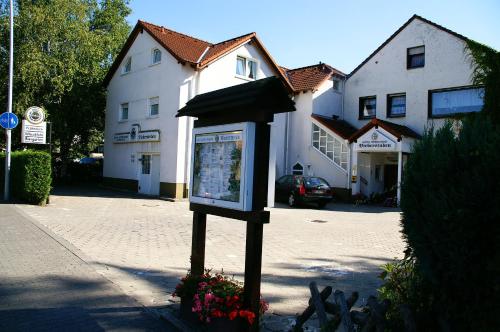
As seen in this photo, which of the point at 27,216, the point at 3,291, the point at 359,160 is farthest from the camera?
the point at 359,160

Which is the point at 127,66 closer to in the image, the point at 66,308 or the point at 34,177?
the point at 34,177

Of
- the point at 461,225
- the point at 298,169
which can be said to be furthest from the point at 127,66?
the point at 461,225

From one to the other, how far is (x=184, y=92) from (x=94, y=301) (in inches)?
651

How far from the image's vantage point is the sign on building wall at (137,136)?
22.5m

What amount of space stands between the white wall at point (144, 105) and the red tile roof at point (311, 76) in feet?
26.1

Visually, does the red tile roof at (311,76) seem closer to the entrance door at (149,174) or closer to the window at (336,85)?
the window at (336,85)

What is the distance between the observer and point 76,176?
32375 mm

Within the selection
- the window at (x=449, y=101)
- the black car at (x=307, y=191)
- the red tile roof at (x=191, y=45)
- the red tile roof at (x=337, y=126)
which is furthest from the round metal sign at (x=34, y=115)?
the window at (x=449, y=101)

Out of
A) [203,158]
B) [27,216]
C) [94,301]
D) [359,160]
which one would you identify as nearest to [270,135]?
[203,158]

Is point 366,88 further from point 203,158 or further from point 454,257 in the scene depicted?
point 454,257

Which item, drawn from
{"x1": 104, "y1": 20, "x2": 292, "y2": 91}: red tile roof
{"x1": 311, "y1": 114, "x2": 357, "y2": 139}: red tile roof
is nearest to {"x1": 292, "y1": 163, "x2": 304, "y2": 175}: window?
{"x1": 311, "y1": 114, "x2": 357, "y2": 139}: red tile roof

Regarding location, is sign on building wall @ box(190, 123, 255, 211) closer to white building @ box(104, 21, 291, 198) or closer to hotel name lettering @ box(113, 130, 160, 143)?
white building @ box(104, 21, 291, 198)

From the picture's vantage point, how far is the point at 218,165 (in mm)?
4895

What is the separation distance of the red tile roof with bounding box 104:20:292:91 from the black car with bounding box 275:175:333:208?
581 centimetres
